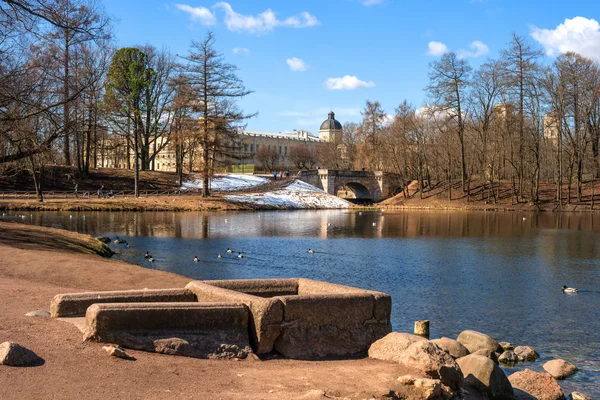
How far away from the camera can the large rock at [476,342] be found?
42.8 ft

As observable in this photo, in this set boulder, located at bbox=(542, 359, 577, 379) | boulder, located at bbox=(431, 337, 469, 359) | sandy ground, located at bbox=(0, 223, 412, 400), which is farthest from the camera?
boulder, located at bbox=(542, 359, 577, 379)

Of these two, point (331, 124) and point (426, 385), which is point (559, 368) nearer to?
point (426, 385)

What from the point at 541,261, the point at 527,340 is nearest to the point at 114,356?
the point at 527,340

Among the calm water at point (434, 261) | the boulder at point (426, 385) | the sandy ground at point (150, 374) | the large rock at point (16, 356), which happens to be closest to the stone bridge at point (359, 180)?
the calm water at point (434, 261)

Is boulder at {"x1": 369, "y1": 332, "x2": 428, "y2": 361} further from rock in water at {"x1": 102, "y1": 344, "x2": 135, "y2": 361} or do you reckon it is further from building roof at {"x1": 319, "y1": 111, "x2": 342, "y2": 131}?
building roof at {"x1": 319, "y1": 111, "x2": 342, "y2": 131}

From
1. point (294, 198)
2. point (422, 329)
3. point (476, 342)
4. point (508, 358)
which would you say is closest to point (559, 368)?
point (508, 358)

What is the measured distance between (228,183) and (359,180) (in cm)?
1679

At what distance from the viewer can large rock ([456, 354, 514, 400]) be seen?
31.9 feet

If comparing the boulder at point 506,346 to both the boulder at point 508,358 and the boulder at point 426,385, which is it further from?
the boulder at point 426,385

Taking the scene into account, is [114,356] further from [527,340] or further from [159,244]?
[159,244]

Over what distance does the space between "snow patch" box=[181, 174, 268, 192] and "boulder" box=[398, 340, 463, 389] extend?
5868cm

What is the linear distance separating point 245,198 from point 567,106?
31.9 meters

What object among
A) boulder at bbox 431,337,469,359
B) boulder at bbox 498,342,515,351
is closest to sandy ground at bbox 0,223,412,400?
boulder at bbox 431,337,469,359

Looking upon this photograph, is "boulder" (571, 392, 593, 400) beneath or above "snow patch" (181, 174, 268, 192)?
beneath
